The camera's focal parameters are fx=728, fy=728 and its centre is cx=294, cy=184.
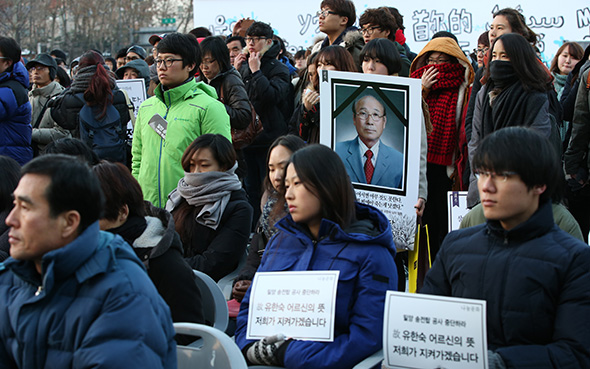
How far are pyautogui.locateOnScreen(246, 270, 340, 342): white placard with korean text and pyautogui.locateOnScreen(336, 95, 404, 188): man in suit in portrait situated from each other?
1.70m

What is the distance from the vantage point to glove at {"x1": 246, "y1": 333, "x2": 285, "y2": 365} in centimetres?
305

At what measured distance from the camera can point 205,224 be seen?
455 centimetres

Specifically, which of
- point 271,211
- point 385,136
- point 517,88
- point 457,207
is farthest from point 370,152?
point 517,88

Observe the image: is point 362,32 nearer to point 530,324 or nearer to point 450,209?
point 450,209

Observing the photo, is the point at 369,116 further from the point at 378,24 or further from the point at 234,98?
the point at 234,98

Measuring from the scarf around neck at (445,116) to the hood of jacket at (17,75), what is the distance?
147 inches

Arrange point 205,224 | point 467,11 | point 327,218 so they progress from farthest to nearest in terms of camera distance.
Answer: point 467,11, point 205,224, point 327,218

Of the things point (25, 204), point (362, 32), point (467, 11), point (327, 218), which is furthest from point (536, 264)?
point (467, 11)

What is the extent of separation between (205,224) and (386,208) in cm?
114

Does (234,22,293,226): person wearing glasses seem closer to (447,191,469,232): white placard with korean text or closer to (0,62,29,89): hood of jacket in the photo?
(0,62,29,89): hood of jacket

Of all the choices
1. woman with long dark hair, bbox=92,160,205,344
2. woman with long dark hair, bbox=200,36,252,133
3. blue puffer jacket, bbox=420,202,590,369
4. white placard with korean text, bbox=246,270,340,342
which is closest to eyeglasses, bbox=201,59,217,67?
woman with long dark hair, bbox=200,36,252,133

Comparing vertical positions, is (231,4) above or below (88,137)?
above

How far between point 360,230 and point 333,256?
7.4 inches

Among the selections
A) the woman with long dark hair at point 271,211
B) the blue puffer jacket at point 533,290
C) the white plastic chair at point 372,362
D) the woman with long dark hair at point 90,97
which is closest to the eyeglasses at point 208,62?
the woman with long dark hair at point 90,97
